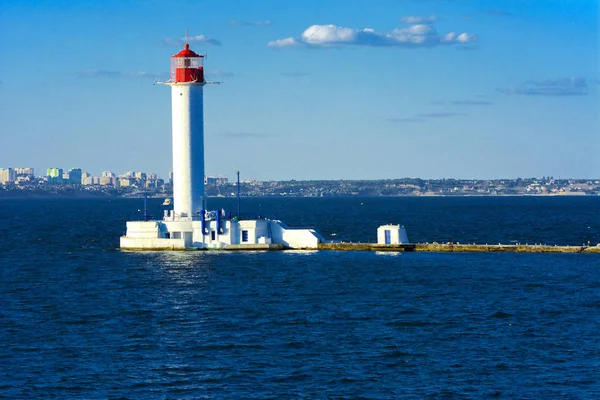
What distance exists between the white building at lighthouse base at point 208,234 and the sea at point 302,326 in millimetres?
1393

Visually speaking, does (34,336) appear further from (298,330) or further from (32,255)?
(32,255)

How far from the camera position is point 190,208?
76875 millimetres

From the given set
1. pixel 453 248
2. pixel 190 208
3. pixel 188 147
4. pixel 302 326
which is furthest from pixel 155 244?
pixel 302 326

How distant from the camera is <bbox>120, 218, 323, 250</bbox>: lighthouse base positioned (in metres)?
75.8

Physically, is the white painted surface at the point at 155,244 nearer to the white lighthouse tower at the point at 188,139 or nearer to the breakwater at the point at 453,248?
the white lighthouse tower at the point at 188,139

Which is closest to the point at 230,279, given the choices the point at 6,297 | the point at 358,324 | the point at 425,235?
the point at 6,297

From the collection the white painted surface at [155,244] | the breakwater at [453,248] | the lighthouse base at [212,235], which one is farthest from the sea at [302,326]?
the breakwater at [453,248]

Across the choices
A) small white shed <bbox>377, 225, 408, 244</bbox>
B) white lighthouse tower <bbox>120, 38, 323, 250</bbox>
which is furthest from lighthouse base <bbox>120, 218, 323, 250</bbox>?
small white shed <bbox>377, 225, 408, 244</bbox>

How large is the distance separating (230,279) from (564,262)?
83.5ft

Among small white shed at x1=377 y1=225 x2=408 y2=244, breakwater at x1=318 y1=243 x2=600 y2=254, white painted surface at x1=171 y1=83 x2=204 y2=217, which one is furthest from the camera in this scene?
small white shed at x1=377 y1=225 x2=408 y2=244

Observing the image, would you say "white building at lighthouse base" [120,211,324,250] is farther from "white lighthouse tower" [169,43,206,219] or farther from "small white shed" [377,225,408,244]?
"small white shed" [377,225,408,244]

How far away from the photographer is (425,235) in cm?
10750

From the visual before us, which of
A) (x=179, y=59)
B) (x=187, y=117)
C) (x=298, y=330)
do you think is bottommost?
(x=298, y=330)

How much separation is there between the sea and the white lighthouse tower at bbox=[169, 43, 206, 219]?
183 inches
